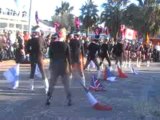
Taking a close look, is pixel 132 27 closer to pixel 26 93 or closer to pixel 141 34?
pixel 141 34

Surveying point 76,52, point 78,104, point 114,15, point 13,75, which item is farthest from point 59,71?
point 114,15

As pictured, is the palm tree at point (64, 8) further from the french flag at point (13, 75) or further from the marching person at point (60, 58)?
the marching person at point (60, 58)

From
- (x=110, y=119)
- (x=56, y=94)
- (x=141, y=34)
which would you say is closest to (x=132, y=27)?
(x=141, y=34)

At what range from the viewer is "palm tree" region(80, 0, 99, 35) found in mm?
74000

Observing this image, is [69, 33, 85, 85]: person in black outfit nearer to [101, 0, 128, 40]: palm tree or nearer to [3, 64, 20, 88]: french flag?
[3, 64, 20, 88]: french flag

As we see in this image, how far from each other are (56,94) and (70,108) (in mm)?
2786

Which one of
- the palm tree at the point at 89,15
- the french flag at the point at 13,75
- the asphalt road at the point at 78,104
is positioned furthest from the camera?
the palm tree at the point at 89,15

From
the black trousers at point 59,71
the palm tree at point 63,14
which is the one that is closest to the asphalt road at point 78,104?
the black trousers at point 59,71

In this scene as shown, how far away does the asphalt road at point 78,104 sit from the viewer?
1209 centimetres

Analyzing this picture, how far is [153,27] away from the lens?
5834 cm

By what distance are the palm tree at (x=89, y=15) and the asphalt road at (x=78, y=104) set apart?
54934 mm

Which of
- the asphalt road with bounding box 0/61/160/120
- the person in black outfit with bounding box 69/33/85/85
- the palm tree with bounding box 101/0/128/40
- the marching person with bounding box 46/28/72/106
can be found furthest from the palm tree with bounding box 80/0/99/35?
the marching person with bounding box 46/28/72/106

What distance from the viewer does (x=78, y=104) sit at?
550 inches

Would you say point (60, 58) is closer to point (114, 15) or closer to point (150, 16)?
point (150, 16)
